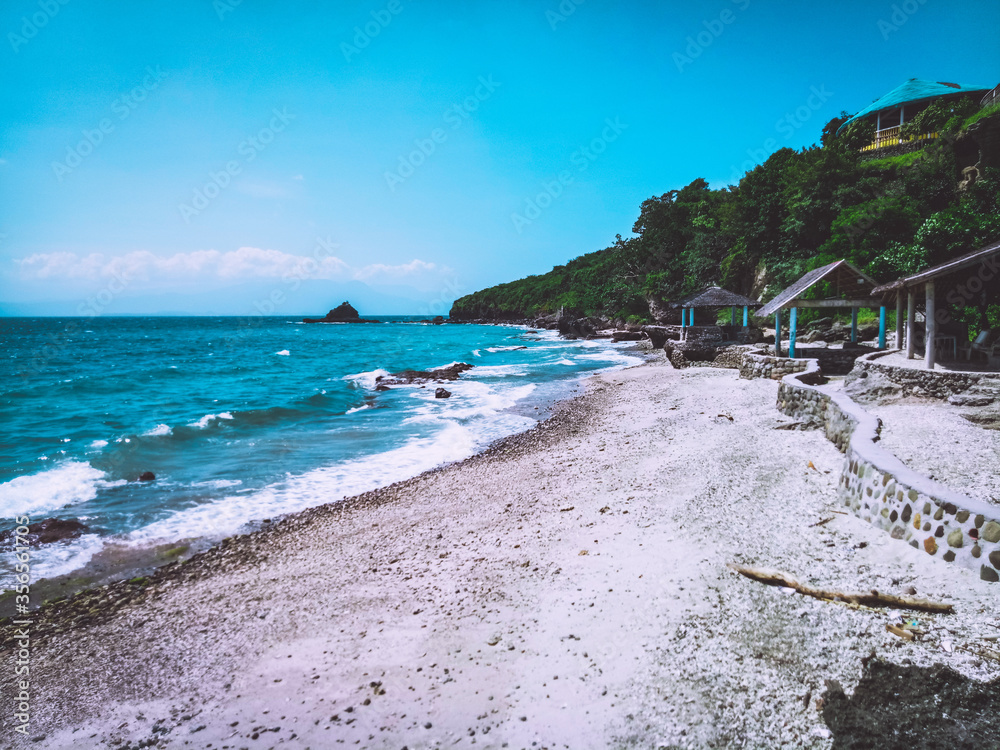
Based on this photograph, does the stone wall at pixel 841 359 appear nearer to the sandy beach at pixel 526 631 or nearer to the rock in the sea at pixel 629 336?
the sandy beach at pixel 526 631

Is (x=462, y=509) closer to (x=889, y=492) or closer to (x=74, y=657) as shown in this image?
(x=74, y=657)

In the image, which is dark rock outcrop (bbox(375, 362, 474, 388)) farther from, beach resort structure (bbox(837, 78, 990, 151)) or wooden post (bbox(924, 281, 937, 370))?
beach resort structure (bbox(837, 78, 990, 151))

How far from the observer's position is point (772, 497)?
745 centimetres

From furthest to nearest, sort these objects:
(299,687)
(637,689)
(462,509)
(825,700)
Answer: (462,509)
(299,687)
(637,689)
(825,700)

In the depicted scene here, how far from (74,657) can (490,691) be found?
206 inches

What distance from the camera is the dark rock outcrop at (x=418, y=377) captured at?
92.0ft

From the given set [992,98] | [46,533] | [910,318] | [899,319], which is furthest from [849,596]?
[992,98]

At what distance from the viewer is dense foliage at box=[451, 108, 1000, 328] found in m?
18.0

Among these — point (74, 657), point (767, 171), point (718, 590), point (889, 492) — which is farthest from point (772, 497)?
point (767, 171)

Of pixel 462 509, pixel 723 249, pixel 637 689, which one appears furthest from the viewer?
pixel 723 249

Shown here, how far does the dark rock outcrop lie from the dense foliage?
67.8 feet

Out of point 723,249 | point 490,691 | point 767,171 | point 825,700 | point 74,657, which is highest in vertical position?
point 767,171

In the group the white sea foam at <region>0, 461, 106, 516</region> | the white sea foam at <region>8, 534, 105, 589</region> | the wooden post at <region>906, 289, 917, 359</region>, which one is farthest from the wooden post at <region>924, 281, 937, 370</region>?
the white sea foam at <region>0, 461, 106, 516</region>

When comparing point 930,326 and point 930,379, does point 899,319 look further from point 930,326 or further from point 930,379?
point 930,379
